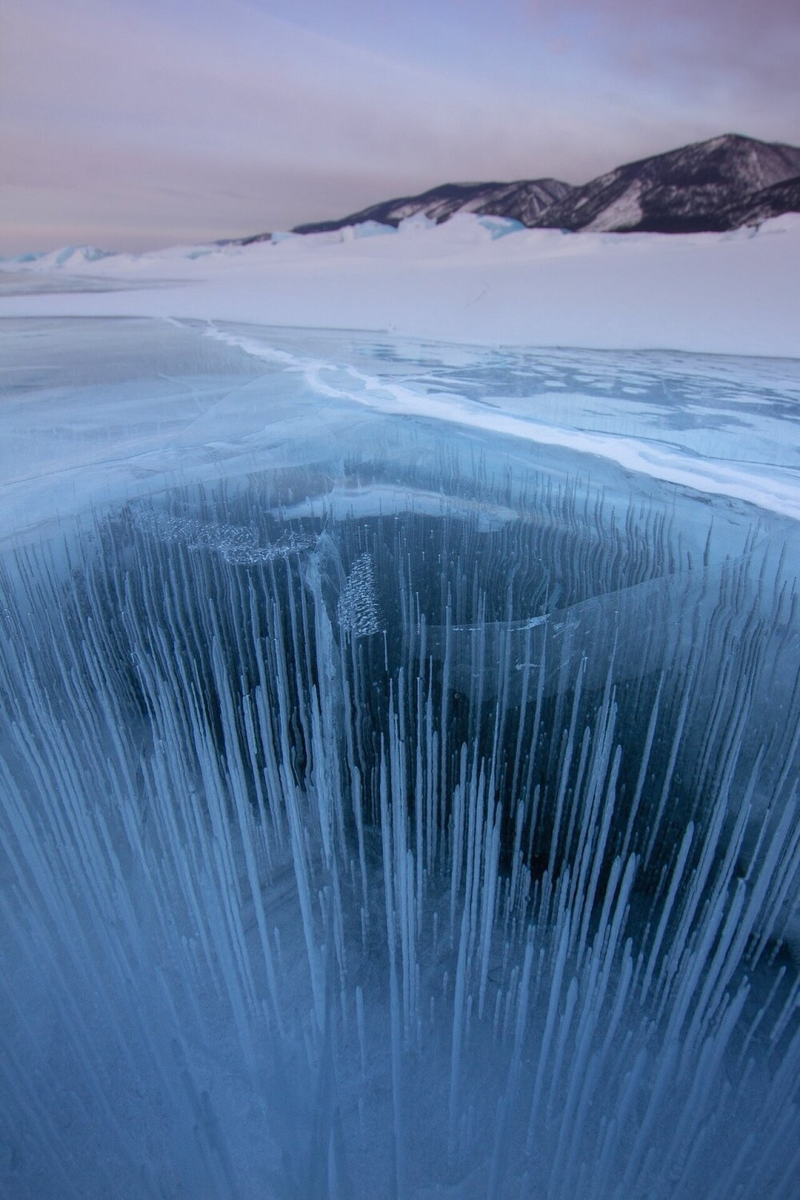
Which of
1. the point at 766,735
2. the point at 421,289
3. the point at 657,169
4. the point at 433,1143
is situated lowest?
the point at 433,1143

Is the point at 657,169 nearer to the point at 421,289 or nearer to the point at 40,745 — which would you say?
the point at 421,289

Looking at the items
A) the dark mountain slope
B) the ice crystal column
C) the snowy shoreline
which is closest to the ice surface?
the ice crystal column

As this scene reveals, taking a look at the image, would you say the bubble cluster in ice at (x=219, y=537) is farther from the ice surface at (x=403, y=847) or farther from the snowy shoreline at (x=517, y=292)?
the snowy shoreline at (x=517, y=292)

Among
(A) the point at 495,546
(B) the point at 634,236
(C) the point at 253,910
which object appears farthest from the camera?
(B) the point at 634,236

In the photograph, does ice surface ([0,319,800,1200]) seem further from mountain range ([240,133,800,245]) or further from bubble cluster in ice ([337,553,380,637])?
mountain range ([240,133,800,245])

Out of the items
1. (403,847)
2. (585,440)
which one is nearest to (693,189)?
(585,440)

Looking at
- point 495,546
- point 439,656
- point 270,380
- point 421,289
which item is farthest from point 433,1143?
point 421,289

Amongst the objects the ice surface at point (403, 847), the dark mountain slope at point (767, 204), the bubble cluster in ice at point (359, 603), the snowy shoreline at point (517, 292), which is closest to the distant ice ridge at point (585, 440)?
the ice surface at point (403, 847)

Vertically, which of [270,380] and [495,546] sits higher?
[270,380]
